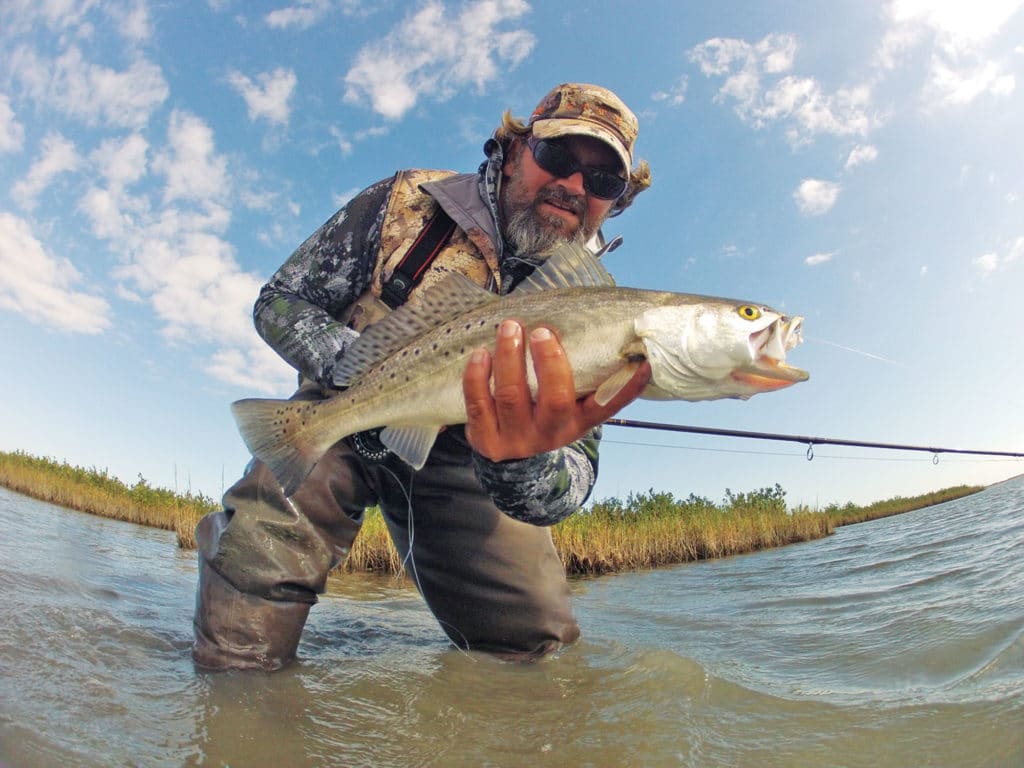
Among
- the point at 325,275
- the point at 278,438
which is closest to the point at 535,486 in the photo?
the point at 278,438

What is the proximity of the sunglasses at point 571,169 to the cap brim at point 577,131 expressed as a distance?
0.06 m

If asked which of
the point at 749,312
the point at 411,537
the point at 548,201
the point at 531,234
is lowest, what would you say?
the point at 411,537

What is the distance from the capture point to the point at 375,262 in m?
3.86

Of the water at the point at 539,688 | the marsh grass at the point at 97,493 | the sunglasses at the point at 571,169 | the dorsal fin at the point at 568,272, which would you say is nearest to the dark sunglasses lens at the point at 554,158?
the sunglasses at the point at 571,169

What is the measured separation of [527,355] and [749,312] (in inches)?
34.6

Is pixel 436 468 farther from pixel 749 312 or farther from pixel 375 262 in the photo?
pixel 749 312

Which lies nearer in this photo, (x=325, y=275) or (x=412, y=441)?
(x=412, y=441)

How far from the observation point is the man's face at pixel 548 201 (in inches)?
158

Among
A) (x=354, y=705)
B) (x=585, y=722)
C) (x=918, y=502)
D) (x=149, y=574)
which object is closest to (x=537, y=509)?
(x=585, y=722)

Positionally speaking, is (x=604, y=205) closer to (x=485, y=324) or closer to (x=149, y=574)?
(x=485, y=324)

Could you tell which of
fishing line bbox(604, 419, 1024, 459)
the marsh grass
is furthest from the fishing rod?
the marsh grass

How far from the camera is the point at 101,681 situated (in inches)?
110

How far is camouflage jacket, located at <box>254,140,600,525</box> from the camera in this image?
3588 millimetres

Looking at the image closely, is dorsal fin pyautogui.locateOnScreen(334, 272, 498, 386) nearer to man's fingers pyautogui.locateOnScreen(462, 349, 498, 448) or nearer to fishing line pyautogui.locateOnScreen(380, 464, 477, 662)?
man's fingers pyautogui.locateOnScreen(462, 349, 498, 448)
